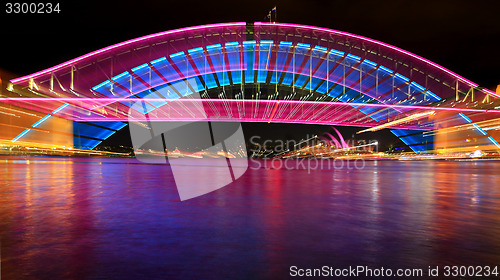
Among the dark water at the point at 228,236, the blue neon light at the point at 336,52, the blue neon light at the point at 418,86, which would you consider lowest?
the dark water at the point at 228,236

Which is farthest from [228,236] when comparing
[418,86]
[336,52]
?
[418,86]

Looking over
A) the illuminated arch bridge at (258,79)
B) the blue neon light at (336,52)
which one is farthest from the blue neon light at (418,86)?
the blue neon light at (336,52)

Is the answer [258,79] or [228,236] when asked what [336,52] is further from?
[228,236]

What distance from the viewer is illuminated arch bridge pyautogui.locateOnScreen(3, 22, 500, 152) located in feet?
147

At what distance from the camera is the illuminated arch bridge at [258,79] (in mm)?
44844

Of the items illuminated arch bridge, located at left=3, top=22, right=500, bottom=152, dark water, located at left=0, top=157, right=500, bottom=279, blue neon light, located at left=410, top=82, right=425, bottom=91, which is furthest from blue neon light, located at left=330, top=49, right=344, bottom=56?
dark water, located at left=0, top=157, right=500, bottom=279

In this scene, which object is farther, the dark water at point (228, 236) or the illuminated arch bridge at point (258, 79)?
the illuminated arch bridge at point (258, 79)

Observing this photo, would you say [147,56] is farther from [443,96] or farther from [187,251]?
[187,251]

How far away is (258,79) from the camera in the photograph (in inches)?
2047

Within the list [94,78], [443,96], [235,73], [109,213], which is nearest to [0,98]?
[94,78]

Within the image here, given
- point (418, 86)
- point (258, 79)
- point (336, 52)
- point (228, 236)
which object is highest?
point (336, 52)

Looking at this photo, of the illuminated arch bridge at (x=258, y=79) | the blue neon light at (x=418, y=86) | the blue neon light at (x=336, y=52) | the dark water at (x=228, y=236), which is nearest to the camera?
the dark water at (x=228, y=236)

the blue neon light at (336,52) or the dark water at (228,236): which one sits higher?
the blue neon light at (336,52)

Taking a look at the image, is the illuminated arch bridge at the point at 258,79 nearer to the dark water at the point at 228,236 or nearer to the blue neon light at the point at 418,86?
the blue neon light at the point at 418,86
